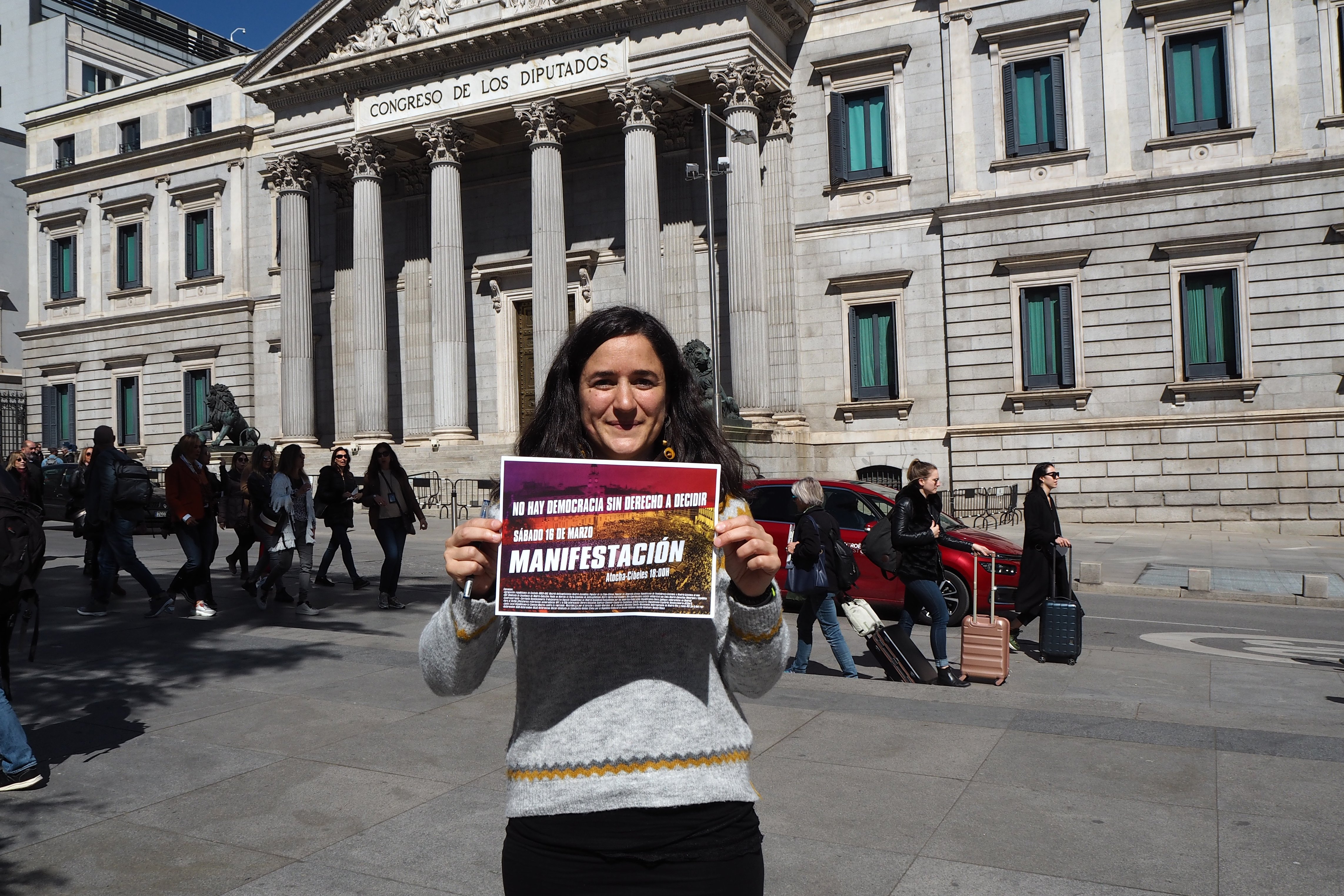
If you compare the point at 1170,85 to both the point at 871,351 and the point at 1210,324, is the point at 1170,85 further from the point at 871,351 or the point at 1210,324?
the point at 871,351

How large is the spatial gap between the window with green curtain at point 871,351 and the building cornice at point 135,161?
80.4 ft

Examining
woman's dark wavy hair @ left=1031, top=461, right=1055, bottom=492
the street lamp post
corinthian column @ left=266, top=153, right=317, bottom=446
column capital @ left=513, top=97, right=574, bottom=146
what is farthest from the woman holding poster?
corinthian column @ left=266, top=153, right=317, bottom=446

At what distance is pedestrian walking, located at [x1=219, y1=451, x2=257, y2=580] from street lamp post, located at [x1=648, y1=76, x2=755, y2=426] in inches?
369

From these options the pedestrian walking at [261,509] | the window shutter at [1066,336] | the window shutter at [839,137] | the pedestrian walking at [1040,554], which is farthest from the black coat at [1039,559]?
the window shutter at [839,137]

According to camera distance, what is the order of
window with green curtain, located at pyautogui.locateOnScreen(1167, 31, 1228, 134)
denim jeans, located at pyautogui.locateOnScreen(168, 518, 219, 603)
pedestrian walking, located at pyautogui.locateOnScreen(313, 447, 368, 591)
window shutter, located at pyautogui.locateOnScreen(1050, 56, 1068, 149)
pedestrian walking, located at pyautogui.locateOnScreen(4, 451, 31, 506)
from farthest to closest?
Answer: window shutter, located at pyautogui.locateOnScreen(1050, 56, 1068, 149)
window with green curtain, located at pyautogui.locateOnScreen(1167, 31, 1228, 134)
pedestrian walking, located at pyautogui.locateOnScreen(4, 451, 31, 506)
pedestrian walking, located at pyautogui.locateOnScreen(313, 447, 368, 591)
denim jeans, located at pyautogui.locateOnScreen(168, 518, 219, 603)

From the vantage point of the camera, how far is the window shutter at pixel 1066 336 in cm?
2712

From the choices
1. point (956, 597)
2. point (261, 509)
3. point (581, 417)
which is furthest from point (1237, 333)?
point (581, 417)

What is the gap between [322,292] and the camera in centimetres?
3872

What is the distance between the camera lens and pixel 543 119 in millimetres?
30938

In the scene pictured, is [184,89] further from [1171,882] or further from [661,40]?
[1171,882]

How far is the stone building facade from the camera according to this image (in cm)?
2539

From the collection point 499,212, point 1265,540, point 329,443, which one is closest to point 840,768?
point 1265,540

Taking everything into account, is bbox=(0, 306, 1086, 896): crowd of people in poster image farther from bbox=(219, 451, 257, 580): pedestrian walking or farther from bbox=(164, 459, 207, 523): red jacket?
bbox=(219, 451, 257, 580): pedestrian walking

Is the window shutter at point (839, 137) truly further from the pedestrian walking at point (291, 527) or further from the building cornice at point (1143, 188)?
the pedestrian walking at point (291, 527)
